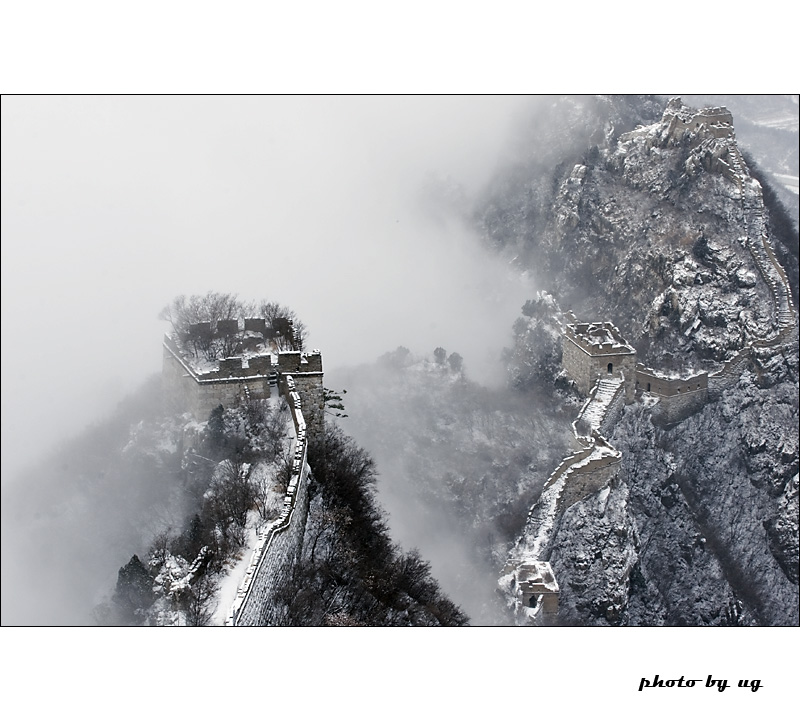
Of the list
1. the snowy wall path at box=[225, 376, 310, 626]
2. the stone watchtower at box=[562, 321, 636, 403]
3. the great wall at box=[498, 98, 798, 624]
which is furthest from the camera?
the stone watchtower at box=[562, 321, 636, 403]

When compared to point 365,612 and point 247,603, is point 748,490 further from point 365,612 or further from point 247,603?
point 247,603

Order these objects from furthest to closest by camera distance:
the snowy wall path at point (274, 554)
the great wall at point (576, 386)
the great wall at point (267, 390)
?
the great wall at point (576, 386) → the great wall at point (267, 390) → the snowy wall path at point (274, 554)

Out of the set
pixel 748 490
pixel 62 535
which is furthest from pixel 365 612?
pixel 748 490

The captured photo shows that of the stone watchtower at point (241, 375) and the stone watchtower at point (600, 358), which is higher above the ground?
the stone watchtower at point (241, 375)

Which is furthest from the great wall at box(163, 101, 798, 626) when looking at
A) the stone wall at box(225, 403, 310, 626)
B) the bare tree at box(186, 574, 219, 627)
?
the bare tree at box(186, 574, 219, 627)

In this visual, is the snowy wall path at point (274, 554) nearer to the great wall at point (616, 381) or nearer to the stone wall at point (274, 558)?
the stone wall at point (274, 558)

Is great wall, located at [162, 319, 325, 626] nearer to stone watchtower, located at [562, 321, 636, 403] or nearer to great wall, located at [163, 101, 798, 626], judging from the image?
great wall, located at [163, 101, 798, 626]

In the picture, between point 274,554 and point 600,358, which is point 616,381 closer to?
point 600,358

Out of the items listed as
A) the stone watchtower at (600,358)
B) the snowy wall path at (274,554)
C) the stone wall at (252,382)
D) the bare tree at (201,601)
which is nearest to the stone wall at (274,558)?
the snowy wall path at (274,554)
